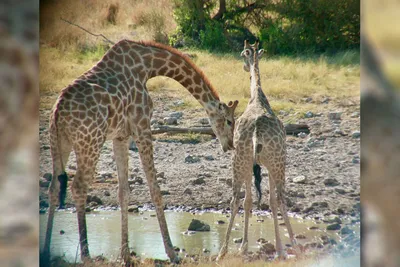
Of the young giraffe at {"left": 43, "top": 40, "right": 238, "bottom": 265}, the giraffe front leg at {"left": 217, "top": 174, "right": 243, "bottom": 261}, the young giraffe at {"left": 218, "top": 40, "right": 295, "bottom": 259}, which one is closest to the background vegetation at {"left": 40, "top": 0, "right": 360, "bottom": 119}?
the young giraffe at {"left": 43, "top": 40, "right": 238, "bottom": 265}

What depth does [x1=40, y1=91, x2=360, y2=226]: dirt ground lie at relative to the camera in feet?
21.9

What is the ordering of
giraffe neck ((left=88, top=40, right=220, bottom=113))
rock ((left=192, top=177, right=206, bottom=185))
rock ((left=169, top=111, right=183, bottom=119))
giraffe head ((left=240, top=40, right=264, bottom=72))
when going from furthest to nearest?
1. rock ((left=169, top=111, right=183, bottom=119))
2. rock ((left=192, top=177, right=206, bottom=185))
3. giraffe head ((left=240, top=40, right=264, bottom=72))
4. giraffe neck ((left=88, top=40, right=220, bottom=113))

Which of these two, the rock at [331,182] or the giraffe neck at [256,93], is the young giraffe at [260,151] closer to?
the giraffe neck at [256,93]

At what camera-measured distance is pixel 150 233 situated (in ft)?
20.1

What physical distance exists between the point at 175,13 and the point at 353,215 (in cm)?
252

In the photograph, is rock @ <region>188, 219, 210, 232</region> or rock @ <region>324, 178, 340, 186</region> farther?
rock @ <region>324, 178, 340, 186</region>

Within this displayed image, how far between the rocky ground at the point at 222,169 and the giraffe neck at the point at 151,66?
5.32ft

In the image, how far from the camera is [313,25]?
6.90 meters

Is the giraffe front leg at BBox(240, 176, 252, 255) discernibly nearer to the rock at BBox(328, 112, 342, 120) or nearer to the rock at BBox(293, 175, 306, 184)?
the rock at BBox(293, 175, 306, 184)

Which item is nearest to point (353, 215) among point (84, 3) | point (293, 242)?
point (293, 242)

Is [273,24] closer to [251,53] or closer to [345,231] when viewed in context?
[251,53]

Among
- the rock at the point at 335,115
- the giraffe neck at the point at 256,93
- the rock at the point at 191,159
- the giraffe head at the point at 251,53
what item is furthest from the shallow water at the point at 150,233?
the rock at the point at 335,115

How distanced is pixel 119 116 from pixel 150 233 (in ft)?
4.92

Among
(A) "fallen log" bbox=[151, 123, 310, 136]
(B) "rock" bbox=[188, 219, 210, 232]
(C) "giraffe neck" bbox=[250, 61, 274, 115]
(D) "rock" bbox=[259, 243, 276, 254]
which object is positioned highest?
(C) "giraffe neck" bbox=[250, 61, 274, 115]
